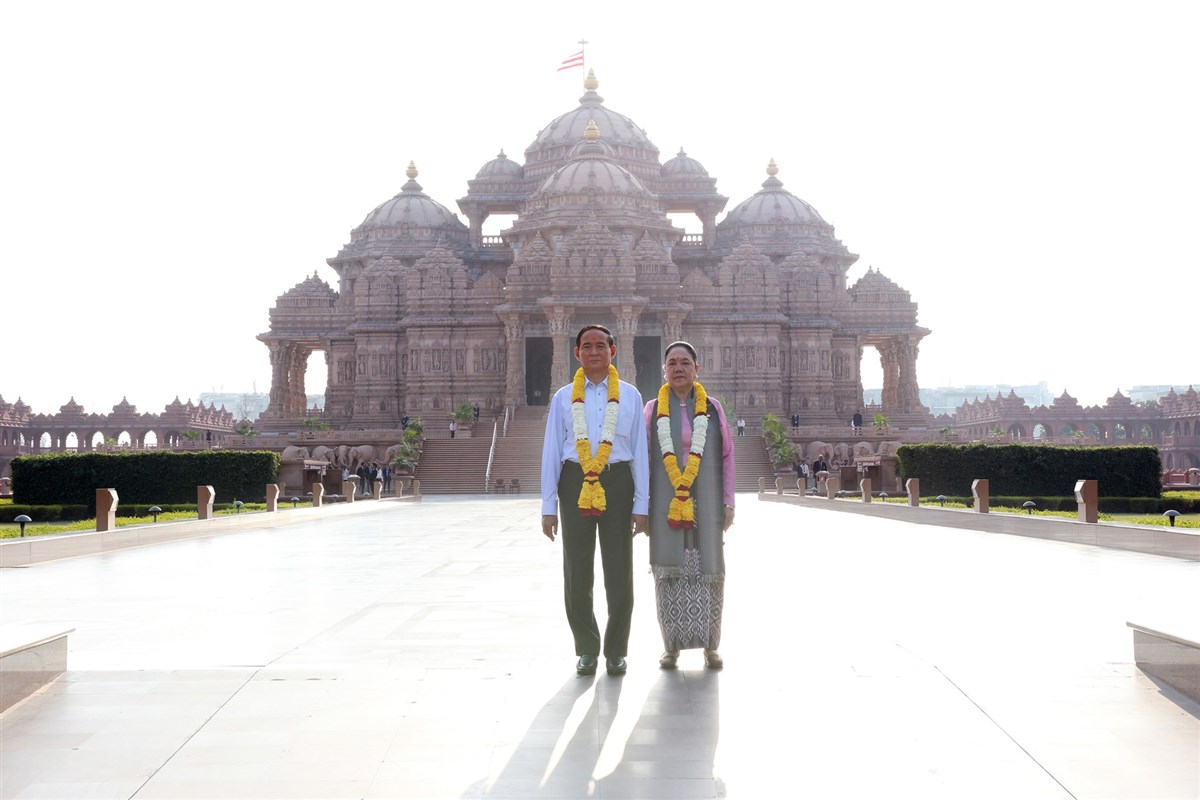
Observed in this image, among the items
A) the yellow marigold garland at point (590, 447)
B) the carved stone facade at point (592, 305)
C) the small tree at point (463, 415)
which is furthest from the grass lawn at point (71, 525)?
the carved stone facade at point (592, 305)

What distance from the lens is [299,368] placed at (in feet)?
269

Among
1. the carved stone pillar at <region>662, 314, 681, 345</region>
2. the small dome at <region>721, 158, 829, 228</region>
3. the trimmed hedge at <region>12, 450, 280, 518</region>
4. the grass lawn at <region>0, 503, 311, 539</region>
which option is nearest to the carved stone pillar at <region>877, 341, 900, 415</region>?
the small dome at <region>721, 158, 829, 228</region>

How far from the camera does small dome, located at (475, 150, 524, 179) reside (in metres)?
88.2

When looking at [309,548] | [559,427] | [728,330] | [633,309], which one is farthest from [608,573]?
[728,330]

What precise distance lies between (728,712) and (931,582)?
7.52 m

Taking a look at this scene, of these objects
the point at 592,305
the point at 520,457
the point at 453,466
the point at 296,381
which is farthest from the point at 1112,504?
the point at 296,381

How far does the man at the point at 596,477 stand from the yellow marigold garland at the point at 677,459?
0.52 feet

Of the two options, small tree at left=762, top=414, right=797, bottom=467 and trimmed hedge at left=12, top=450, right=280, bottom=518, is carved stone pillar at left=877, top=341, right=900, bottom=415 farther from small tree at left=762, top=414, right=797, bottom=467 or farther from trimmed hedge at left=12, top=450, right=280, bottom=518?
trimmed hedge at left=12, top=450, right=280, bottom=518

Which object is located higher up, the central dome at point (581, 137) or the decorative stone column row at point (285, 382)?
the central dome at point (581, 137)

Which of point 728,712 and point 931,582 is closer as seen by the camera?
point 728,712

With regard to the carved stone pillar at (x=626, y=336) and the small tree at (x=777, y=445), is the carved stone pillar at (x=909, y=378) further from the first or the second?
the small tree at (x=777, y=445)

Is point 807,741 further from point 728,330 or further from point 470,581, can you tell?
point 728,330

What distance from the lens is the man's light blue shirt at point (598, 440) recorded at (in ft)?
30.4

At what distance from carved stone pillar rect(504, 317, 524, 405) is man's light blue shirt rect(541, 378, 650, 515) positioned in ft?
190
